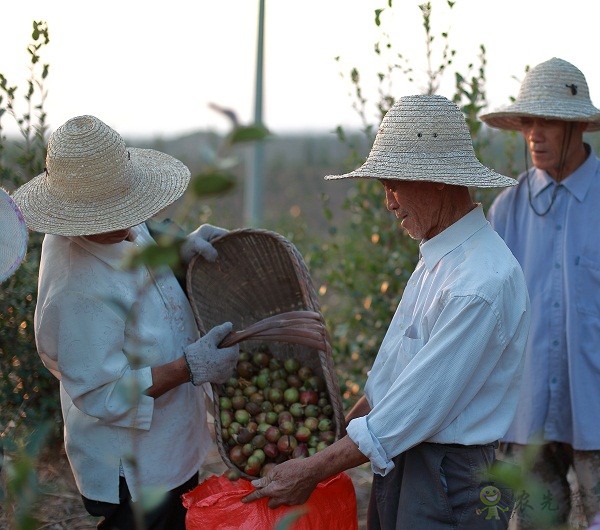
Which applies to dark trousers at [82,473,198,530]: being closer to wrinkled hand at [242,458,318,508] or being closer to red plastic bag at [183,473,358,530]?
red plastic bag at [183,473,358,530]

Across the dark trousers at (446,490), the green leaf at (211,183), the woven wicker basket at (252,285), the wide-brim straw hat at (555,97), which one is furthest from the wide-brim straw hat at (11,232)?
the wide-brim straw hat at (555,97)

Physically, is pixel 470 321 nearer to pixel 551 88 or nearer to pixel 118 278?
pixel 118 278

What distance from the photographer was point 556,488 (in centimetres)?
337

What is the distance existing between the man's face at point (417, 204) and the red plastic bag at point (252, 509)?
0.80 metres

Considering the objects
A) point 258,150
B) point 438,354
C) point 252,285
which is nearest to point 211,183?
point 438,354

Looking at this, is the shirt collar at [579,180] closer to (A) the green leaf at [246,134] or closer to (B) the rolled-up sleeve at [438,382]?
(B) the rolled-up sleeve at [438,382]

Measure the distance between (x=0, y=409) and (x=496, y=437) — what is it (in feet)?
6.72

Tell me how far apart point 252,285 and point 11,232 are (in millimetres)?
1163

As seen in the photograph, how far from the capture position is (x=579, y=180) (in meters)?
3.21

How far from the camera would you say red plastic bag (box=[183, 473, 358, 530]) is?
241cm

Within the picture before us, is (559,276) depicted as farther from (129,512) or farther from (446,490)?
(129,512)

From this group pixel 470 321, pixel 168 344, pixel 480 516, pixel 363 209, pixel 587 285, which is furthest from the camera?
pixel 363 209

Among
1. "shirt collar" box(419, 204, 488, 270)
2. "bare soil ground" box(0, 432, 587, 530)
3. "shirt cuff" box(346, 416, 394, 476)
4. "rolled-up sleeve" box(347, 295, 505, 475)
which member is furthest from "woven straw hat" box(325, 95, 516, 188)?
"bare soil ground" box(0, 432, 587, 530)

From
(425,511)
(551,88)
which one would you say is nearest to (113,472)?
(425,511)
